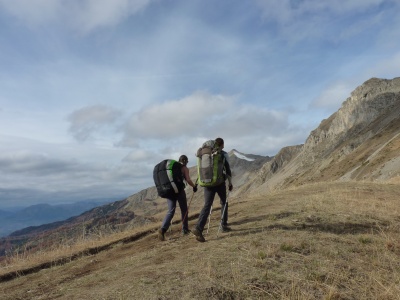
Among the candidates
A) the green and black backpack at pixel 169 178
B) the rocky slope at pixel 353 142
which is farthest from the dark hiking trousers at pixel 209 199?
the rocky slope at pixel 353 142

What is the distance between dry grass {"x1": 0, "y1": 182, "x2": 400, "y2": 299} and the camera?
6.25 m

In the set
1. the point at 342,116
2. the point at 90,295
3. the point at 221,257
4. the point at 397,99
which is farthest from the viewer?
the point at 342,116

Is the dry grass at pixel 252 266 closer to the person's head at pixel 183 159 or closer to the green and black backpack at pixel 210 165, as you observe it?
the green and black backpack at pixel 210 165

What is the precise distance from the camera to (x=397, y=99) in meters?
110

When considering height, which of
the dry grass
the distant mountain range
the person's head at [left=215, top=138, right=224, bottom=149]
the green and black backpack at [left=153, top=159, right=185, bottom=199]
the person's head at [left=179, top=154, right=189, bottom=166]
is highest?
the distant mountain range

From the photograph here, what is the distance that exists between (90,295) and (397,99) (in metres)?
121

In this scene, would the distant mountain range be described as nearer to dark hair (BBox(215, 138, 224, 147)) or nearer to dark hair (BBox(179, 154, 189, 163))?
dark hair (BBox(179, 154, 189, 163))

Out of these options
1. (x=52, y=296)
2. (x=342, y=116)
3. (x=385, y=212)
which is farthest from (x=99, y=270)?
(x=342, y=116)

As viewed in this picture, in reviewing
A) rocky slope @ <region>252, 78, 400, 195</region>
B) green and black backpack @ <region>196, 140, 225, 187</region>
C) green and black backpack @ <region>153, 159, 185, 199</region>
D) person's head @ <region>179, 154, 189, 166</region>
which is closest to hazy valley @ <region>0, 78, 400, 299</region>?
green and black backpack @ <region>153, 159, 185, 199</region>

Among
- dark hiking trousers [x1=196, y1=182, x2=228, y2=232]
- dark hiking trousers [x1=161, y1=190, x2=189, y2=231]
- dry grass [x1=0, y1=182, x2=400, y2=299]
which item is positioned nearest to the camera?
dry grass [x1=0, y1=182, x2=400, y2=299]

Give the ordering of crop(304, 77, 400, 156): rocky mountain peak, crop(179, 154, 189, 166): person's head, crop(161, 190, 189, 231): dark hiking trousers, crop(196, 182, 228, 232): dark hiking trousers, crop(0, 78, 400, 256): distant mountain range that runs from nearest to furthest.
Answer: crop(196, 182, 228, 232): dark hiking trousers < crop(161, 190, 189, 231): dark hiking trousers < crop(179, 154, 189, 166): person's head < crop(0, 78, 400, 256): distant mountain range < crop(304, 77, 400, 156): rocky mountain peak

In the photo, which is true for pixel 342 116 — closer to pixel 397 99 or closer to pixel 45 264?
pixel 397 99

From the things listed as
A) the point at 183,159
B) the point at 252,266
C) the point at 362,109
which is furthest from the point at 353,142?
the point at 252,266

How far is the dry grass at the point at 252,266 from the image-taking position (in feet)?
20.5
